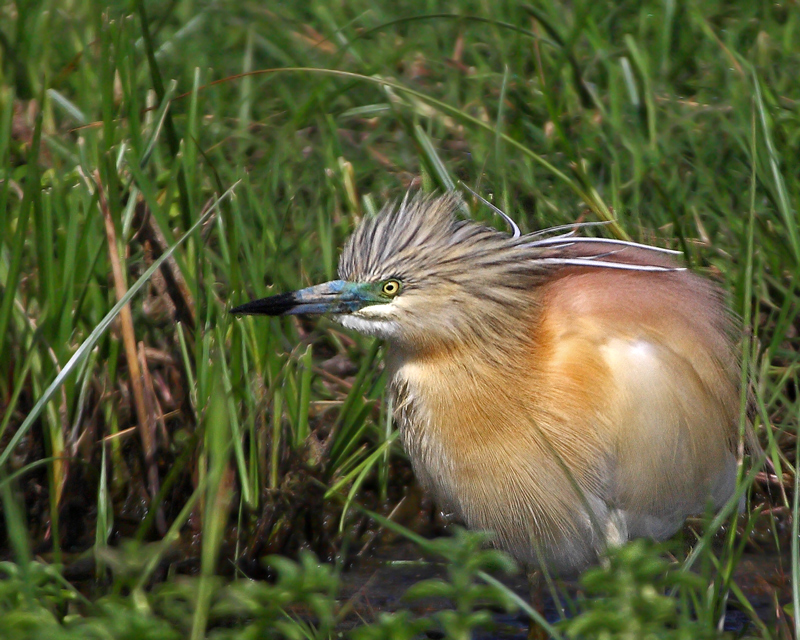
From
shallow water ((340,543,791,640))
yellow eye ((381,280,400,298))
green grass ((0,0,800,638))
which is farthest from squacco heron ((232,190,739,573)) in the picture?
shallow water ((340,543,791,640))

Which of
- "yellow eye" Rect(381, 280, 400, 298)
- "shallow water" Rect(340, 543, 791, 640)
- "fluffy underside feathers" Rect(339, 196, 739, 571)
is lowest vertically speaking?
"shallow water" Rect(340, 543, 791, 640)

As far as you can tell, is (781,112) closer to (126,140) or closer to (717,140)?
(717,140)

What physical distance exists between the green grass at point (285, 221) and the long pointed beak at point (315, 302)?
240mm

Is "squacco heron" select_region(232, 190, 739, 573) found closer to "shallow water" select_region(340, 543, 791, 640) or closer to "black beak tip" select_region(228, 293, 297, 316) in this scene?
"black beak tip" select_region(228, 293, 297, 316)

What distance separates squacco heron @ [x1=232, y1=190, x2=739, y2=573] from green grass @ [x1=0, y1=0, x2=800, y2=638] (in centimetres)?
22

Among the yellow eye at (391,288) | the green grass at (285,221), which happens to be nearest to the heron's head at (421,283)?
the yellow eye at (391,288)

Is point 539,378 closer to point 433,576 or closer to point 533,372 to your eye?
point 533,372

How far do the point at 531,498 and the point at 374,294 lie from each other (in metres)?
0.65

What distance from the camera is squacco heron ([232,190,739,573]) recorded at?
9.28ft

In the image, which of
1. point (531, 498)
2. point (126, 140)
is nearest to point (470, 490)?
point (531, 498)

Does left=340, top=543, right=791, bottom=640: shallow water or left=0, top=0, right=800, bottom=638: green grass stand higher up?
left=0, top=0, right=800, bottom=638: green grass

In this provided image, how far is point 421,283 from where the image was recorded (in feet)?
9.21

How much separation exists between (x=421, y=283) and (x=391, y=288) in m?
0.07

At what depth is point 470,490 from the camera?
295 centimetres
